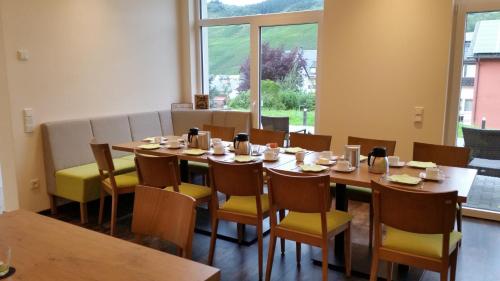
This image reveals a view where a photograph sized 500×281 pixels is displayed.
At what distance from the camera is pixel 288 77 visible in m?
5.22

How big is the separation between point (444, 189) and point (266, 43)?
336 centimetres

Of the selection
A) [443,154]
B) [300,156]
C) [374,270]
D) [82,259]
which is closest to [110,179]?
[300,156]

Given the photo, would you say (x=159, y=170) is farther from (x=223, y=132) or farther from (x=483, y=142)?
(x=483, y=142)

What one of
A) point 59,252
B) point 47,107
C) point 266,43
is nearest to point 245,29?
point 266,43

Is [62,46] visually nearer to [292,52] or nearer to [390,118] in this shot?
[292,52]

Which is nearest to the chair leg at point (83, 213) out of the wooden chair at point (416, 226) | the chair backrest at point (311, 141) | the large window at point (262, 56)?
the chair backrest at point (311, 141)

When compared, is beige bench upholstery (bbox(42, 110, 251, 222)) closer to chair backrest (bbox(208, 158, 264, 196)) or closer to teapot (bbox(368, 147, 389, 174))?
chair backrest (bbox(208, 158, 264, 196))

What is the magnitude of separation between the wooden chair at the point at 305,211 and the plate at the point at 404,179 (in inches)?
15.9

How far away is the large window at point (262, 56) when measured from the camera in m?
5.04

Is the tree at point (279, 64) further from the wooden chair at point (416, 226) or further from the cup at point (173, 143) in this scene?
the wooden chair at point (416, 226)

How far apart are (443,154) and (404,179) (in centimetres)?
87

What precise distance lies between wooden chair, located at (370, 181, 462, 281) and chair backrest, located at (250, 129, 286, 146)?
1847 mm

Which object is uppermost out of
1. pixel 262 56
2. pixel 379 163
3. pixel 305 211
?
pixel 262 56

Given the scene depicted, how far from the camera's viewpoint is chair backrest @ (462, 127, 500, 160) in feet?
12.9
